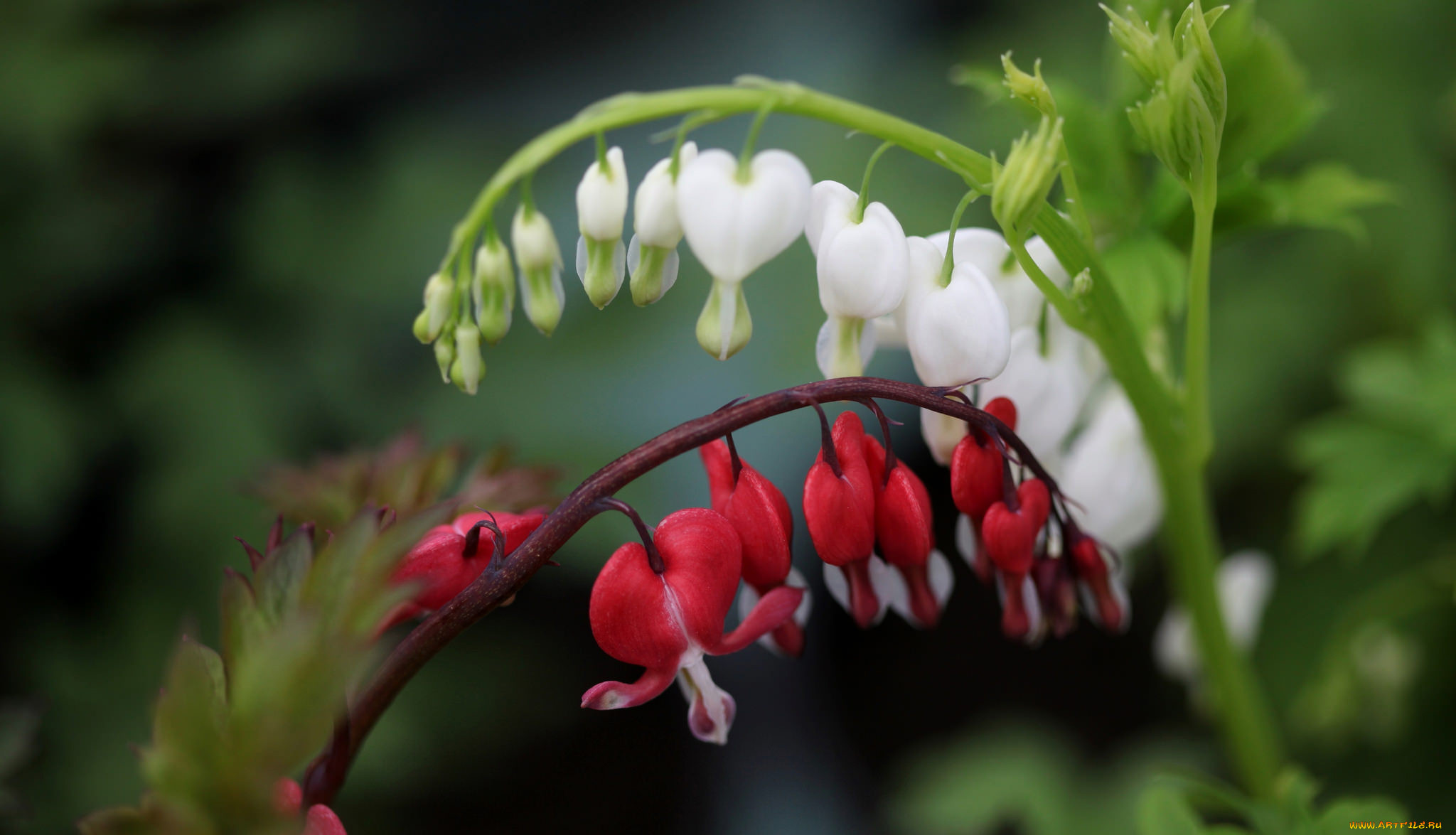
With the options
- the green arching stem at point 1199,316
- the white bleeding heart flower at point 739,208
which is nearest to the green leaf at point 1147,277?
the green arching stem at point 1199,316

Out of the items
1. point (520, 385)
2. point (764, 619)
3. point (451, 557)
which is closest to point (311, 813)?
point (451, 557)

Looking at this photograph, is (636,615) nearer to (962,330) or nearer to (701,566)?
(701,566)

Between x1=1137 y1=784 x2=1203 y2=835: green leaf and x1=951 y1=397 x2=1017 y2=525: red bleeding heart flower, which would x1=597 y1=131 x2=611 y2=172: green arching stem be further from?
x1=1137 y1=784 x2=1203 y2=835: green leaf

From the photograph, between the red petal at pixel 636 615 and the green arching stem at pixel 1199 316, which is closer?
the red petal at pixel 636 615

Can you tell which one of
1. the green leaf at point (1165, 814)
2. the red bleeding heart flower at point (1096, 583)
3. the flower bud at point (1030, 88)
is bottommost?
the green leaf at point (1165, 814)

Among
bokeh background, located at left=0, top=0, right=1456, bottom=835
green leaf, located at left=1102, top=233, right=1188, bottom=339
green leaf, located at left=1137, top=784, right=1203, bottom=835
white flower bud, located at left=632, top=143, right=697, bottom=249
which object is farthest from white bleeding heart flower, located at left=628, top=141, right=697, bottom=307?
bokeh background, located at left=0, top=0, right=1456, bottom=835

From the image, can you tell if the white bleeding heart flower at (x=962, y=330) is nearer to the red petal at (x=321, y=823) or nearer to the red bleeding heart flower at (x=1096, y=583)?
the red bleeding heart flower at (x=1096, y=583)
